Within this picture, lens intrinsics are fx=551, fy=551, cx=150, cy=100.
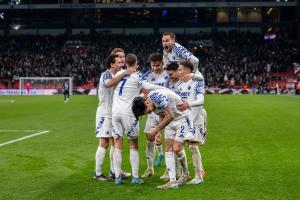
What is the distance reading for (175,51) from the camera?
11.3 m

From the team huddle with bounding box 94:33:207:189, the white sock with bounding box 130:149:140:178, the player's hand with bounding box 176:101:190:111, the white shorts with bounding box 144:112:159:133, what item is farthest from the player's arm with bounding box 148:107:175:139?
the white shorts with bounding box 144:112:159:133

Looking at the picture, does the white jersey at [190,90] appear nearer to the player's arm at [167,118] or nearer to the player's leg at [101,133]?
the player's arm at [167,118]

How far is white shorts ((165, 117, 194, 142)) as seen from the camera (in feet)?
32.6

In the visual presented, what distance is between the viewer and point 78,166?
12.6 m

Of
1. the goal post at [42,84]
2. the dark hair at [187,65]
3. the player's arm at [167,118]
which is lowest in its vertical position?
the goal post at [42,84]

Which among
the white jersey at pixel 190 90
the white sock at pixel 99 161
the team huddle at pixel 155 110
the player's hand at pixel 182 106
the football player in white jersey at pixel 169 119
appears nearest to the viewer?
the football player in white jersey at pixel 169 119

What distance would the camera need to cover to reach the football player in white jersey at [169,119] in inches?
362

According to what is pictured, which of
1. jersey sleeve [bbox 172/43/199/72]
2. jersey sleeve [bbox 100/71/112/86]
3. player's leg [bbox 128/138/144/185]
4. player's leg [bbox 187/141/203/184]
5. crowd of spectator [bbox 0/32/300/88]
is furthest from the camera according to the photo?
crowd of spectator [bbox 0/32/300/88]

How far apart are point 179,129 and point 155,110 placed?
0.72 meters

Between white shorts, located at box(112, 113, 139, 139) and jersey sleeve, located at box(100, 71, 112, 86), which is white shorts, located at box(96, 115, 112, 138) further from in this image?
jersey sleeve, located at box(100, 71, 112, 86)

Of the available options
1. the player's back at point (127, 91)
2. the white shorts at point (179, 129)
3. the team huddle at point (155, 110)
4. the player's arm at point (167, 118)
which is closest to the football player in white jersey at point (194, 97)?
the team huddle at point (155, 110)

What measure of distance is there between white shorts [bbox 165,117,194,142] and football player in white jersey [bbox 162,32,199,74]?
57.9 inches

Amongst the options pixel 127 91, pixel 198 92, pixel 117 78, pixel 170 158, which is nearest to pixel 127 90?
pixel 127 91

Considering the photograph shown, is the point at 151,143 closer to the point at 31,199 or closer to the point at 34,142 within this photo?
the point at 31,199
